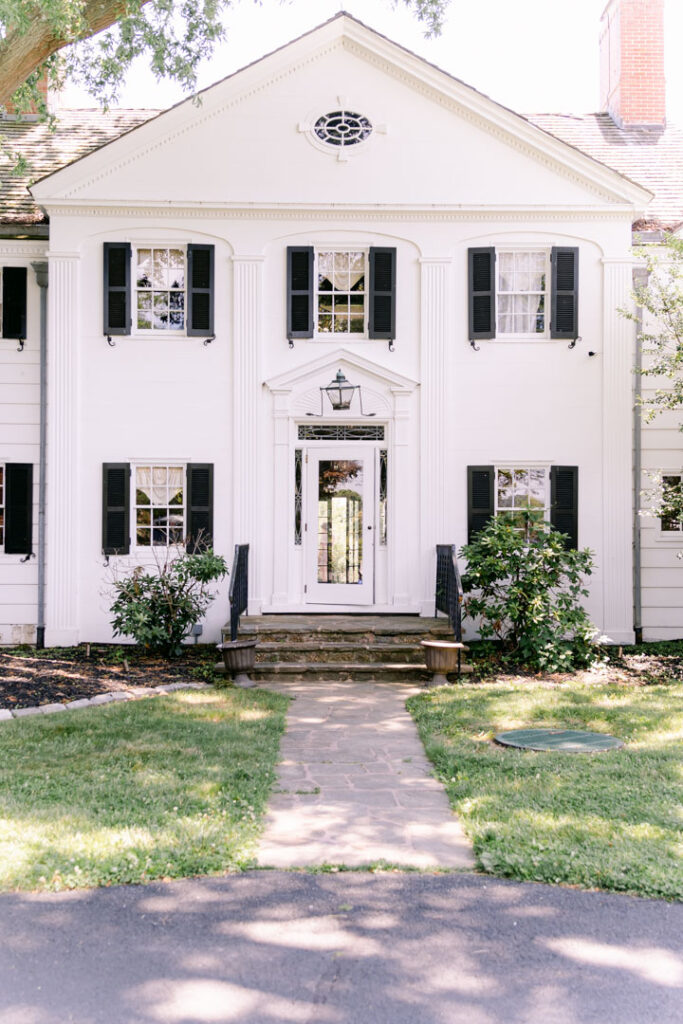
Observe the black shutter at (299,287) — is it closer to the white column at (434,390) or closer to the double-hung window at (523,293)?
the white column at (434,390)

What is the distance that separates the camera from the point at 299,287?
1185 centimetres

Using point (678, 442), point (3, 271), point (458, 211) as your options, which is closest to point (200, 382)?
point (3, 271)

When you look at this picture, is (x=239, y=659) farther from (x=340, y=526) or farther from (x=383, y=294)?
(x=383, y=294)

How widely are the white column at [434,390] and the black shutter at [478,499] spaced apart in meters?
0.35

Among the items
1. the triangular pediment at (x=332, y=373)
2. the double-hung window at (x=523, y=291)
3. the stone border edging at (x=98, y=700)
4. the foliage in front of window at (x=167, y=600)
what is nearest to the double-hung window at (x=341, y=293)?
the triangular pediment at (x=332, y=373)

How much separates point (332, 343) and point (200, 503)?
2.81m

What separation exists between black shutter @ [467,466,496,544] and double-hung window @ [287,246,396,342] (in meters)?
2.19

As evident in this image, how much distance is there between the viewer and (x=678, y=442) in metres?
12.2

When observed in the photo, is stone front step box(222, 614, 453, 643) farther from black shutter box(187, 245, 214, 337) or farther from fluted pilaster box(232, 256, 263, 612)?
black shutter box(187, 245, 214, 337)

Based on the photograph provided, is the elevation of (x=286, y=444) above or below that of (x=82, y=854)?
above

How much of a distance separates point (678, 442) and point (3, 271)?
9636 millimetres

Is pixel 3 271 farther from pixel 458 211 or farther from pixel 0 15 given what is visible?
pixel 458 211

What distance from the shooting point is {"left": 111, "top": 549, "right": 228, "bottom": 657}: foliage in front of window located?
10711 mm

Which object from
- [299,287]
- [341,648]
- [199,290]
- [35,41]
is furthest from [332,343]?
[35,41]
